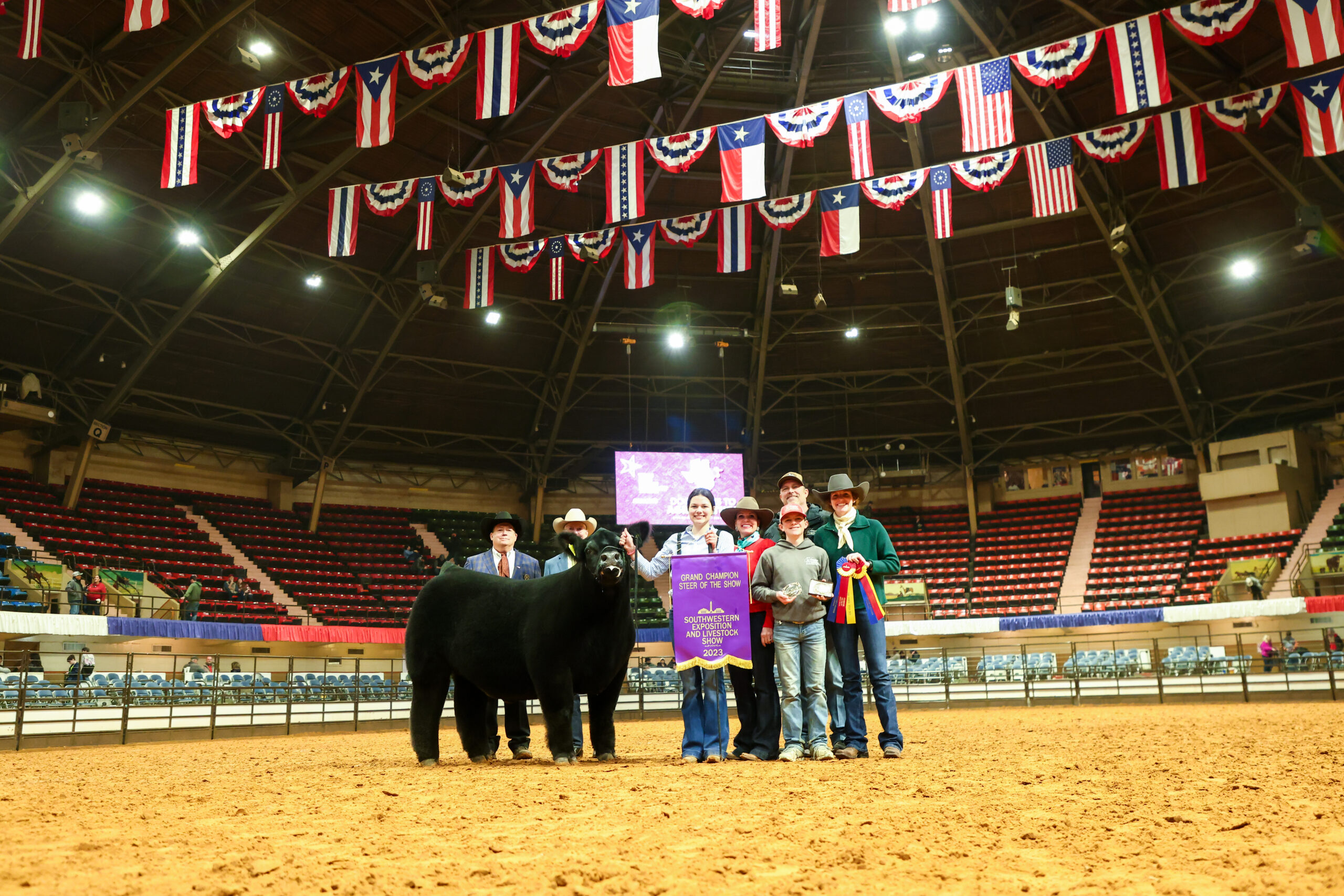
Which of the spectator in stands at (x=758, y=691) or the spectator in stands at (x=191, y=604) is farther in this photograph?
the spectator in stands at (x=191, y=604)

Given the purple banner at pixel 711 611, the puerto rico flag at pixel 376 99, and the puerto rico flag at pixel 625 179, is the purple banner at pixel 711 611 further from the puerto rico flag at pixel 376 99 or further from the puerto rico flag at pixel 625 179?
the puerto rico flag at pixel 625 179

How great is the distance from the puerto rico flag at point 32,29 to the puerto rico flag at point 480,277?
8159 millimetres

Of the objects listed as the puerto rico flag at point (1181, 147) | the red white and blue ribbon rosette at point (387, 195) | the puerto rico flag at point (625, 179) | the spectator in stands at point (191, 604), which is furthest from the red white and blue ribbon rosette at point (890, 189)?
the spectator in stands at point (191, 604)

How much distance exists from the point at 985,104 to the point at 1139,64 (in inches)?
87.2

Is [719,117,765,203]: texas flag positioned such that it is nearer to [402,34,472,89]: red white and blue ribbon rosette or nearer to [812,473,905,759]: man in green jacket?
[402,34,472,89]: red white and blue ribbon rosette

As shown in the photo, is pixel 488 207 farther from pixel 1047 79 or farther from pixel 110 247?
pixel 1047 79

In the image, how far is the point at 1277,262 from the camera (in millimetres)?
23953

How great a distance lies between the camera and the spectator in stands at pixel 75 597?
1953 centimetres

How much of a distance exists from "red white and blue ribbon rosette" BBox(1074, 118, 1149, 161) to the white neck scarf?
11673 mm

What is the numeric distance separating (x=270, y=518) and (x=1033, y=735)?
24.1 meters

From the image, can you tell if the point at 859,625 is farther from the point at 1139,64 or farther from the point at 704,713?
the point at 1139,64

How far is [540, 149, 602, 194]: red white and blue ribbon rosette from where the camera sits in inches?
658

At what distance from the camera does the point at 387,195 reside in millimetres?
16812

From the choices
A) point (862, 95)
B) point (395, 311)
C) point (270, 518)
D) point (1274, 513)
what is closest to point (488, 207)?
point (395, 311)
